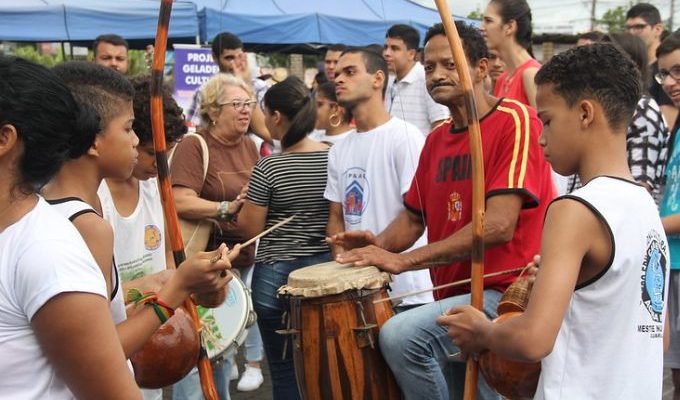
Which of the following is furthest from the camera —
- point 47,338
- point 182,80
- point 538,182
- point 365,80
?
point 182,80

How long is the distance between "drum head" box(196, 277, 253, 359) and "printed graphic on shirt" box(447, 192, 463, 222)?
1235 millimetres

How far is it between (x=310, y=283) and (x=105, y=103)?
1.39 metres

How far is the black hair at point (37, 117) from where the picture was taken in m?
1.92

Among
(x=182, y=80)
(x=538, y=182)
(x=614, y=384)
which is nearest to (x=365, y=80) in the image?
(x=538, y=182)

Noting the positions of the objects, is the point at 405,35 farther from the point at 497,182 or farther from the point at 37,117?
the point at 37,117

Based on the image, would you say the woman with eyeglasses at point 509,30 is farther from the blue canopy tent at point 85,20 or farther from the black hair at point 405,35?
the blue canopy tent at point 85,20

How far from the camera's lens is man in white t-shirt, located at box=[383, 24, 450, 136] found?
654cm

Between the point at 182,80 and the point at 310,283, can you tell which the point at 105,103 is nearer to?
the point at 310,283

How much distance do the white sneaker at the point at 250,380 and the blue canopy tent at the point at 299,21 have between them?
7.10m

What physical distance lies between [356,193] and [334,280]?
111cm

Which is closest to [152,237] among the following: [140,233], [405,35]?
[140,233]

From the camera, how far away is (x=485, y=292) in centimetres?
391

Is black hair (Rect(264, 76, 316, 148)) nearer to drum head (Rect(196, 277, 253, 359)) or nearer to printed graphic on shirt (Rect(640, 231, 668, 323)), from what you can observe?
drum head (Rect(196, 277, 253, 359))

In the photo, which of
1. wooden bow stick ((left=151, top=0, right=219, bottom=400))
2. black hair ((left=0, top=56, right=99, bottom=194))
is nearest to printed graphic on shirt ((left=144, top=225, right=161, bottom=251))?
wooden bow stick ((left=151, top=0, right=219, bottom=400))
